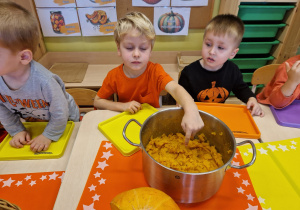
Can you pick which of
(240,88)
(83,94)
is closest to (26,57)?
(83,94)

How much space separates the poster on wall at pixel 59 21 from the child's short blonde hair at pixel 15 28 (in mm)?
1182

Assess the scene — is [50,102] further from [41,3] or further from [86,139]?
[41,3]

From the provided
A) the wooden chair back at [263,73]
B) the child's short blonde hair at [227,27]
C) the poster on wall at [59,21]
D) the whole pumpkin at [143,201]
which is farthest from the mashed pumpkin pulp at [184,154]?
the poster on wall at [59,21]

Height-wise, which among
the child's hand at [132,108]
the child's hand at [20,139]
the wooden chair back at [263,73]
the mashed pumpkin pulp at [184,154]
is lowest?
the wooden chair back at [263,73]

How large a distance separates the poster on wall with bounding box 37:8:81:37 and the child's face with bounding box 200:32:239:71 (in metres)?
1.29

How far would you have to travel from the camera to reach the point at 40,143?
75cm

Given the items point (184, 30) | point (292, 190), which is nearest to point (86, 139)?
point (292, 190)

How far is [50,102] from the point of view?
83cm

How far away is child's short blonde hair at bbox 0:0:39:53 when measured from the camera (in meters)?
0.63

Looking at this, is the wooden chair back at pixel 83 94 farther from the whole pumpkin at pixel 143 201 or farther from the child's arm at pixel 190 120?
the whole pumpkin at pixel 143 201

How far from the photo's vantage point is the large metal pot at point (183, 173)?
17.6 inches

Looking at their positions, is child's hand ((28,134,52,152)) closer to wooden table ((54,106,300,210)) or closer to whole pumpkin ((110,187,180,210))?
wooden table ((54,106,300,210))

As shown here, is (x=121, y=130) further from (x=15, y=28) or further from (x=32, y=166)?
(x=15, y=28)

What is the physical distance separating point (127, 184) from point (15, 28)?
615 mm
